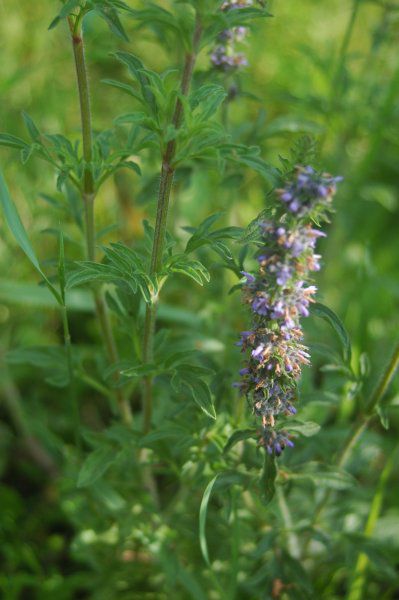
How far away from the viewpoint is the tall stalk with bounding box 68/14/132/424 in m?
2.00

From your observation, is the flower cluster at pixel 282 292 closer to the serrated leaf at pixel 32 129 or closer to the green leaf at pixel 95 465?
the green leaf at pixel 95 465

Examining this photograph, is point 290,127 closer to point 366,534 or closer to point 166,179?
point 166,179

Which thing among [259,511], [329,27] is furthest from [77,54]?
[329,27]

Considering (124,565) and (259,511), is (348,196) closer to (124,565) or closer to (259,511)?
(259,511)

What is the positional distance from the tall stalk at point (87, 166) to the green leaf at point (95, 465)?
0.25 meters

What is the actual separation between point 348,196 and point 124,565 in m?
2.42

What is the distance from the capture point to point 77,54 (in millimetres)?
2006

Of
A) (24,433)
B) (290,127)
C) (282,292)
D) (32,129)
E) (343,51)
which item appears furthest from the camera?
(24,433)

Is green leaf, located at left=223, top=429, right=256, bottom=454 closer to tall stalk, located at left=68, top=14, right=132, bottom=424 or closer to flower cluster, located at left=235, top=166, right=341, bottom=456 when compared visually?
flower cluster, located at left=235, top=166, right=341, bottom=456

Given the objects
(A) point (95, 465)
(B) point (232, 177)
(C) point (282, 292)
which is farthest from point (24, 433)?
(C) point (282, 292)

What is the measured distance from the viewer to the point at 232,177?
2.92m

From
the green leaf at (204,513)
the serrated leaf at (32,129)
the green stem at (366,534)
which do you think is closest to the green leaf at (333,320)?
the green leaf at (204,513)

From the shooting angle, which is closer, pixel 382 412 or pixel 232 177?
pixel 382 412

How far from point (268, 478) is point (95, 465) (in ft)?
2.14
